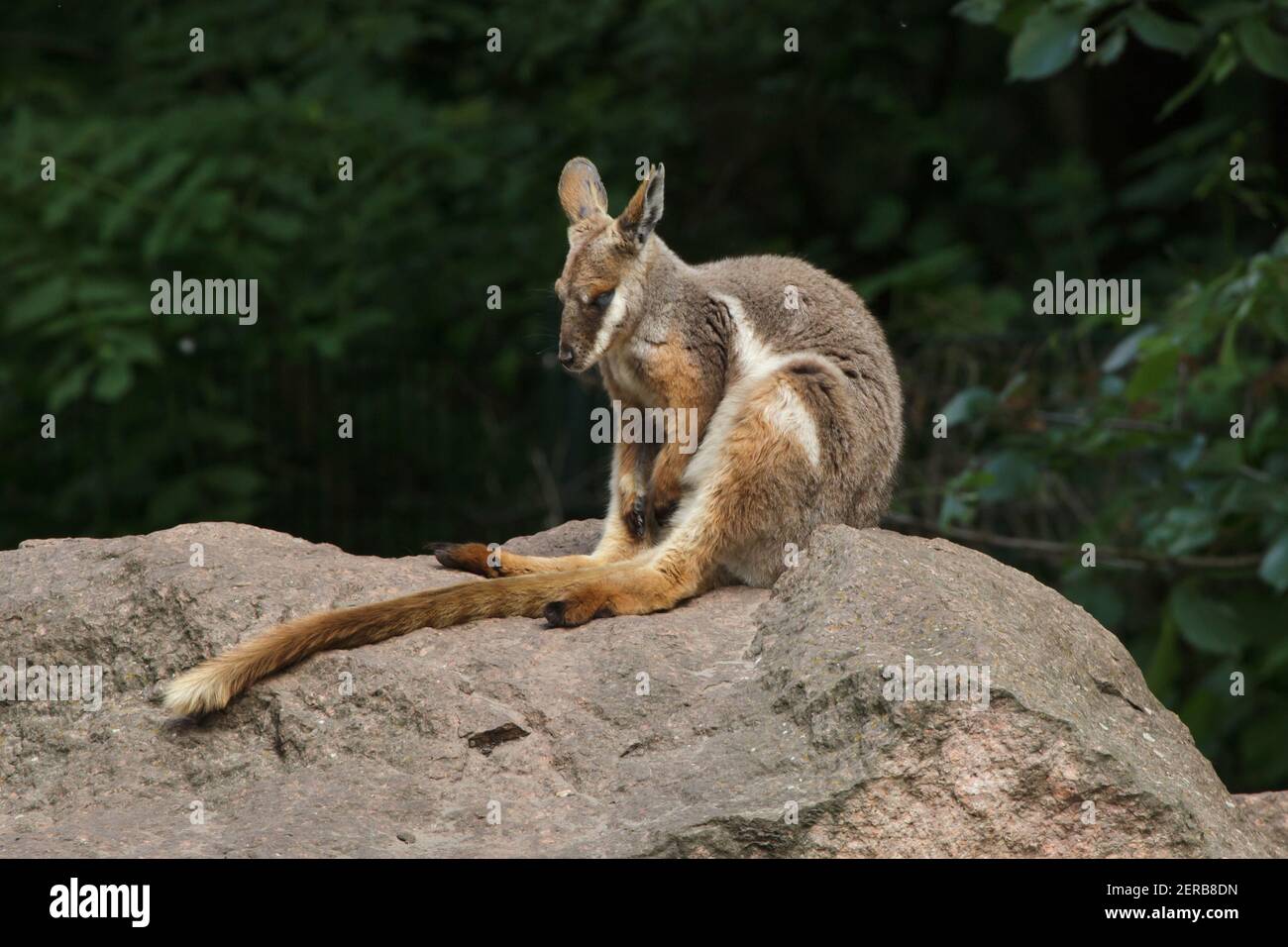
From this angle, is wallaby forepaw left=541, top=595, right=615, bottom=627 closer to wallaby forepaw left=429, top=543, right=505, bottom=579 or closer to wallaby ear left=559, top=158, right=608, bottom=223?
wallaby forepaw left=429, top=543, right=505, bottom=579

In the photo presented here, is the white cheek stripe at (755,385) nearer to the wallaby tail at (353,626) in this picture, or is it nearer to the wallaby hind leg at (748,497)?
the wallaby hind leg at (748,497)

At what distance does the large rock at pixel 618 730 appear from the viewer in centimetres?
399

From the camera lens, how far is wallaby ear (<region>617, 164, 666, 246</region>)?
5.45 meters

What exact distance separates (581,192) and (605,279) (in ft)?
1.71

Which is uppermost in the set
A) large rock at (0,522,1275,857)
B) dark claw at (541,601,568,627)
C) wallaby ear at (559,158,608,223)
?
wallaby ear at (559,158,608,223)

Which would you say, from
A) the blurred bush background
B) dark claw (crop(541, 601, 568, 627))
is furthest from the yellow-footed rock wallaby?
the blurred bush background

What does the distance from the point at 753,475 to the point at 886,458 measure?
0.65 metres

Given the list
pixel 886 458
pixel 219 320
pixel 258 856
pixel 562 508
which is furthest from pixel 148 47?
pixel 258 856

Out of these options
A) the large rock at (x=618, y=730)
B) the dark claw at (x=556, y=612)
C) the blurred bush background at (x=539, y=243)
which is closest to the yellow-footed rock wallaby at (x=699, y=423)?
the dark claw at (x=556, y=612)

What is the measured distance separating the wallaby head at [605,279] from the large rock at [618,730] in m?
0.94

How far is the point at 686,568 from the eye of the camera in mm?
5207

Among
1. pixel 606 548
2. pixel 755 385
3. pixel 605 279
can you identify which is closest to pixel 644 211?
pixel 605 279

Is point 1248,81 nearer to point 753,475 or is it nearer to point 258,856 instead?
point 753,475

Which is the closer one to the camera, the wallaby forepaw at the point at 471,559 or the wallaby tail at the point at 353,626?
the wallaby tail at the point at 353,626
